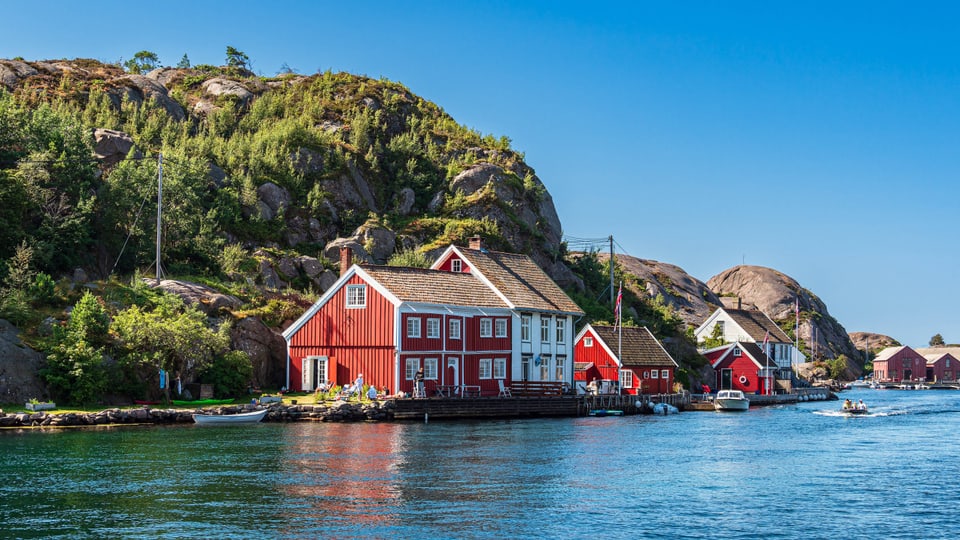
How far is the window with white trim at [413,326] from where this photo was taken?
194ft

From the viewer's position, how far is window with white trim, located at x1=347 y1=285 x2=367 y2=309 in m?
59.8

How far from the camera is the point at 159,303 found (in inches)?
2260

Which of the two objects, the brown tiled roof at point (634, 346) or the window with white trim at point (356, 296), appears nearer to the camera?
the window with white trim at point (356, 296)

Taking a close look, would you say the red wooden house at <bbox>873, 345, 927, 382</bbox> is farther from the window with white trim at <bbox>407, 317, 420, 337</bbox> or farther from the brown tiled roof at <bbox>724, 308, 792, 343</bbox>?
the window with white trim at <bbox>407, 317, 420, 337</bbox>

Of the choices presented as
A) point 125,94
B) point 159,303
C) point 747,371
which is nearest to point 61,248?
point 159,303

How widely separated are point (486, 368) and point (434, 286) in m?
6.35

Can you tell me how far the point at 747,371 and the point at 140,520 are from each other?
247 feet

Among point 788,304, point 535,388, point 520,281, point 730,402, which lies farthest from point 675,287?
point 535,388

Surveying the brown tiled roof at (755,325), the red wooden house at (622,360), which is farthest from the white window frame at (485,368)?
the brown tiled roof at (755,325)

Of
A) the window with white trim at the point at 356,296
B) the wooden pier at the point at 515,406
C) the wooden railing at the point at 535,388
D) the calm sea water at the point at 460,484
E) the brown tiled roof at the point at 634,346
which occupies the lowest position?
the calm sea water at the point at 460,484

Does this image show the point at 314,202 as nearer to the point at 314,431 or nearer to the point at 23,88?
the point at 23,88

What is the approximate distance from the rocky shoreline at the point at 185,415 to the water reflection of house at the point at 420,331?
461 cm

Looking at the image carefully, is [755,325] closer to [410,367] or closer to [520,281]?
[520,281]

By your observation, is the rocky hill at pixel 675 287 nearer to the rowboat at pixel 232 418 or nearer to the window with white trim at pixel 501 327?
the window with white trim at pixel 501 327
